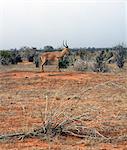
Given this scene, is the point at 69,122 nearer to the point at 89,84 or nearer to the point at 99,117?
the point at 99,117

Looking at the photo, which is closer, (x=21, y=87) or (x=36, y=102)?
(x=36, y=102)

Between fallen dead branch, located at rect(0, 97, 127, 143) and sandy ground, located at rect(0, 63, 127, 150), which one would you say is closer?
sandy ground, located at rect(0, 63, 127, 150)

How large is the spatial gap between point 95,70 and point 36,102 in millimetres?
15339

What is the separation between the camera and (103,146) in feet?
25.4

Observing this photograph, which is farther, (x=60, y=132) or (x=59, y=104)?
(x=59, y=104)

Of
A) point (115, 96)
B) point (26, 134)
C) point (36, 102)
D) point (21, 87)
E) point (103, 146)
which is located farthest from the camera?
point (21, 87)

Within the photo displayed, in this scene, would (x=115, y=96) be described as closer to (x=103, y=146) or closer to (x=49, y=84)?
(x=49, y=84)

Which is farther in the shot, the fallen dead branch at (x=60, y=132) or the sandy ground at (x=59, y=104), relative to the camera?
the fallen dead branch at (x=60, y=132)

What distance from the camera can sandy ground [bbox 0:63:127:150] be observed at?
7.93 meters

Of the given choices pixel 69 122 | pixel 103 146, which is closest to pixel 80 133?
pixel 69 122

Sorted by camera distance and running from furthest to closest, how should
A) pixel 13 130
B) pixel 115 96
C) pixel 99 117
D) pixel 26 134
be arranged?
pixel 115 96 → pixel 99 117 → pixel 13 130 → pixel 26 134

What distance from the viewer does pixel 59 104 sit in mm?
12594

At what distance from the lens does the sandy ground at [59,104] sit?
793cm

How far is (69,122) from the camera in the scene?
29.1ft
